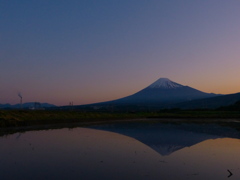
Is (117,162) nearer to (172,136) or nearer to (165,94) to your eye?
(172,136)

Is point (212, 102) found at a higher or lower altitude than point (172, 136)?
higher

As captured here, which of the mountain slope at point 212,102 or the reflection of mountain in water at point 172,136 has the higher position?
the mountain slope at point 212,102

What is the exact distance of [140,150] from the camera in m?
9.85

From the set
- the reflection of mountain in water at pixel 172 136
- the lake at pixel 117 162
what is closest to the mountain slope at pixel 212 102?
the reflection of mountain in water at pixel 172 136

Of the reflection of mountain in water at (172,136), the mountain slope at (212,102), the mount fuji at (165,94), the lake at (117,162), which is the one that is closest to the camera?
the lake at (117,162)

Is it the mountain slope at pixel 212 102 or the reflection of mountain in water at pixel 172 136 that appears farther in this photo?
the mountain slope at pixel 212 102

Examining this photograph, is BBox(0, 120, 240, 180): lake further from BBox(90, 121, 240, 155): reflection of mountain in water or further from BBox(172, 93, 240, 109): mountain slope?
BBox(172, 93, 240, 109): mountain slope

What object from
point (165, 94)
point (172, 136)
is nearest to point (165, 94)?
point (165, 94)

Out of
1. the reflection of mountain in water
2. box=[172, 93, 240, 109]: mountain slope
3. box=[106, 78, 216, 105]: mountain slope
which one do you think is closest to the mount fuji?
box=[106, 78, 216, 105]: mountain slope

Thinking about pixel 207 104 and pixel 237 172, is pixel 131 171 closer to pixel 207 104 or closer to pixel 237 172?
pixel 237 172

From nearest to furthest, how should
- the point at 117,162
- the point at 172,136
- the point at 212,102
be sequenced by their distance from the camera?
the point at 117,162 → the point at 172,136 → the point at 212,102

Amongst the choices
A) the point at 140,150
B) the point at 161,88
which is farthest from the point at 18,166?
the point at 161,88

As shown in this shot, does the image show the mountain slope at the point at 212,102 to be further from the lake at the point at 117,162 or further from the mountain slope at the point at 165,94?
the lake at the point at 117,162

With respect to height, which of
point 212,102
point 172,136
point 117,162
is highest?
point 212,102
